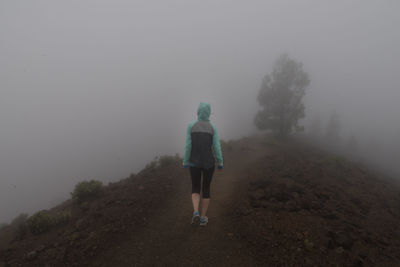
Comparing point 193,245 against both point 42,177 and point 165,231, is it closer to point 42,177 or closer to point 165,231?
point 165,231

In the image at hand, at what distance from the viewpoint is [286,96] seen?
889 inches

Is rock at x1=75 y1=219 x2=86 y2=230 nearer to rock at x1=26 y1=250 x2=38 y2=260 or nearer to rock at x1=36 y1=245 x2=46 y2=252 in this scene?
rock at x1=36 y1=245 x2=46 y2=252

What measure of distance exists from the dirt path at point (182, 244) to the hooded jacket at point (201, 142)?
5.78 feet

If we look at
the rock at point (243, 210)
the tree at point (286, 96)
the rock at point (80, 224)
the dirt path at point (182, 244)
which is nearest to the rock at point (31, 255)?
the rock at point (80, 224)

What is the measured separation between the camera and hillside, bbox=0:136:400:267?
3.58 m

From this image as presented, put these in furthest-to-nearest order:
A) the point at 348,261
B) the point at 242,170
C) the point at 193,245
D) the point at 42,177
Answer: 1. the point at 42,177
2. the point at 242,170
3. the point at 193,245
4. the point at 348,261

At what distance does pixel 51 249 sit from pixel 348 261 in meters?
6.49

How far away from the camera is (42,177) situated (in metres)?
87.5

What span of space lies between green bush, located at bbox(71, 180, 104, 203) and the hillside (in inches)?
14.2

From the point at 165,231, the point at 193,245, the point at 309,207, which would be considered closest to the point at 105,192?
the point at 165,231

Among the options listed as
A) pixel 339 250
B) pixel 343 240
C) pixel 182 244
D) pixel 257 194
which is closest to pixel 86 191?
pixel 182 244

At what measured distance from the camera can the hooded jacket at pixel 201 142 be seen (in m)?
4.20

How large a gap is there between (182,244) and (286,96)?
23.3 m

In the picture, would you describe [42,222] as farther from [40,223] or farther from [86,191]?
[86,191]
